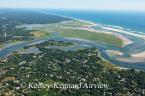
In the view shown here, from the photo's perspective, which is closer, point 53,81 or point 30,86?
point 30,86

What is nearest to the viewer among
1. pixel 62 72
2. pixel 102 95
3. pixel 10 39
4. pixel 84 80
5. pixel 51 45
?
pixel 102 95

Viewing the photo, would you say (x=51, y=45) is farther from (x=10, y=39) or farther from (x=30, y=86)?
(x=30, y=86)

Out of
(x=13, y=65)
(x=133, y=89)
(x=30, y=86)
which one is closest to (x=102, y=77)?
(x=133, y=89)

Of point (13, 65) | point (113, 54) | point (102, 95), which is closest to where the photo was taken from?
point (102, 95)

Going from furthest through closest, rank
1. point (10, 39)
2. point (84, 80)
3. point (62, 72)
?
point (10, 39) → point (62, 72) → point (84, 80)

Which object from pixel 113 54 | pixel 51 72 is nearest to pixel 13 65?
pixel 51 72

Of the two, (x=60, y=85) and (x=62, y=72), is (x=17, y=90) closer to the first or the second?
(x=60, y=85)

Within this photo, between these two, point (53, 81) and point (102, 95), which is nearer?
point (102, 95)

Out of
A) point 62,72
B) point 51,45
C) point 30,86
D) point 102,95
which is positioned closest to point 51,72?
point 62,72

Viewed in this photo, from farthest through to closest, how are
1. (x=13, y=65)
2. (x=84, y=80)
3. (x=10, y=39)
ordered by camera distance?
1. (x=10, y=39)
2. (x=13, y=65)
3. (x=84, y=80)
